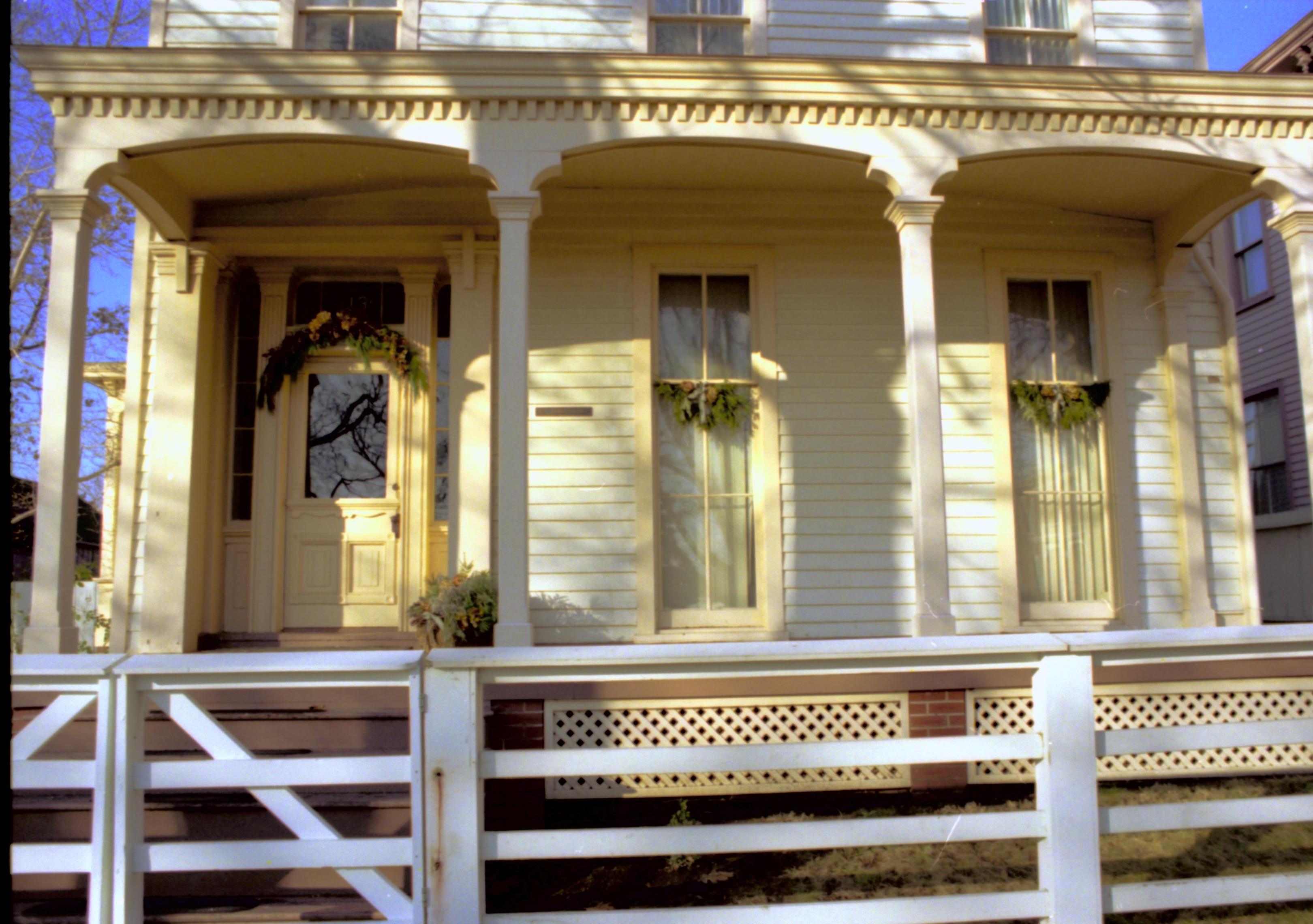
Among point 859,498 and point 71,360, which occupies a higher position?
point 71,360

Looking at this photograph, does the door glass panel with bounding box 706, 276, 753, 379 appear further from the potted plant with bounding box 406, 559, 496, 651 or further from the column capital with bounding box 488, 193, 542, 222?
the potted plant with bounding box 406, 559, 496, 651

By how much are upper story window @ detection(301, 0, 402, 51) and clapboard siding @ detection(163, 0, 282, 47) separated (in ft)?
0.76

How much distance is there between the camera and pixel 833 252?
7023 millimetres

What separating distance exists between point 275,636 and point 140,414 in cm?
177

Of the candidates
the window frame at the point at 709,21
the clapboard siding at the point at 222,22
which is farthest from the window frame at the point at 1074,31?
the clapboard siding at the point at 222,22

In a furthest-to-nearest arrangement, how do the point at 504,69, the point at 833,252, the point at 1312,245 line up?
the point at 833,252 → the point at 1312,245 → the point at 504,69

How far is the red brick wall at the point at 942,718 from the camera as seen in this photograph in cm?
537

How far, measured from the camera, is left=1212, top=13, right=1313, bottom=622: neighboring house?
38.4 feet

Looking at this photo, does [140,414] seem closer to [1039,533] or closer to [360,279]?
[360,279]

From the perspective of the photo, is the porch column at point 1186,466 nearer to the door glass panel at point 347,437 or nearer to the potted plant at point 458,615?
the potted plant at point 458,615

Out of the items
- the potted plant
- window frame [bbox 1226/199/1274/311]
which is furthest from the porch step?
window frame [bbox 1226/199/1274/311]

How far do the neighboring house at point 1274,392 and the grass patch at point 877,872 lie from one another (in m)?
8.46

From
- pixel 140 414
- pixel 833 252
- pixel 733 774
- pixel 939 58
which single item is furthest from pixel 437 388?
pixel 939 58

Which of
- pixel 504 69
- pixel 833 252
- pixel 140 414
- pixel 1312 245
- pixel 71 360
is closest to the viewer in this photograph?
pixel 71 360
